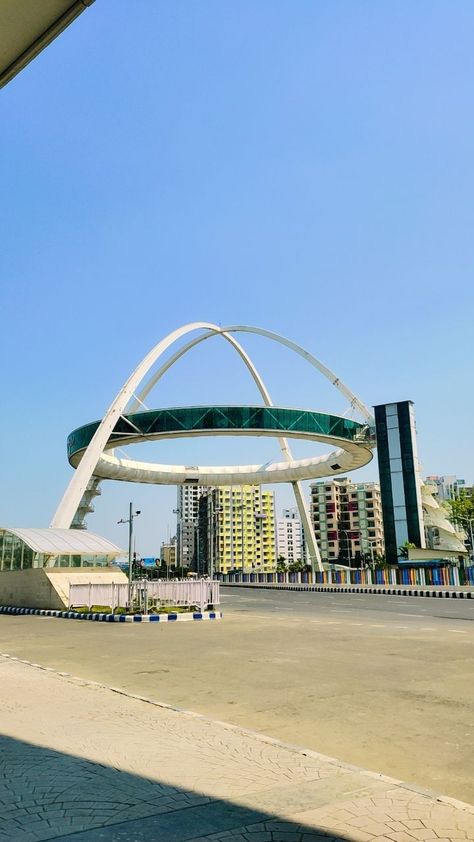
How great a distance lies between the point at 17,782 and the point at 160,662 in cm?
747

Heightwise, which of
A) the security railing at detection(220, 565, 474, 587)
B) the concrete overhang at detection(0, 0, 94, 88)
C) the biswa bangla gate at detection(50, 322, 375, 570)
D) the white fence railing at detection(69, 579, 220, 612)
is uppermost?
the biswa bangla gate at detection(50, 322, 375, 570)

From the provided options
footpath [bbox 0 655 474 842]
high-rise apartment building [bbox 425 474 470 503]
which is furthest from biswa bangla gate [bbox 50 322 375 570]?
high-rise apartment building [bbox 425 474 470 503]

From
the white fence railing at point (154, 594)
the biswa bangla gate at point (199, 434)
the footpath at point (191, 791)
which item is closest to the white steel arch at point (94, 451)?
the biswa bangla gate at point (199, 434)

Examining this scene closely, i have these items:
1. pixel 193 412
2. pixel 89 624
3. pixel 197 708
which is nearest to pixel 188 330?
pixel 193 412

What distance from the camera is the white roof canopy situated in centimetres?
3033

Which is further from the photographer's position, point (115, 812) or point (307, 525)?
point (307, 525)

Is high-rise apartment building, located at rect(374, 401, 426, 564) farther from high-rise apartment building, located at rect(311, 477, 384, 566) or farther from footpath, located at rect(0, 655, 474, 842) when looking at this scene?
high-rise apartment building, located at rect(311, 477, 384, 566)

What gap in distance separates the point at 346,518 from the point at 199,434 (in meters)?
113

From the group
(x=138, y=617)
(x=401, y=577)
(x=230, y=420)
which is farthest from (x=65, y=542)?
(x=401, y=577)

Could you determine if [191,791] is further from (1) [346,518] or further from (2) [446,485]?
(2) [446,485]

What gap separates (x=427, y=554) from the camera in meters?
66.1

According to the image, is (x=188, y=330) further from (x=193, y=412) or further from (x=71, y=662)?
(x=71, y=662)

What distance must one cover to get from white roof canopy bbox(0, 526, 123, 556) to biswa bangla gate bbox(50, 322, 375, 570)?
28.5ft

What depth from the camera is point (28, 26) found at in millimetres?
4301
